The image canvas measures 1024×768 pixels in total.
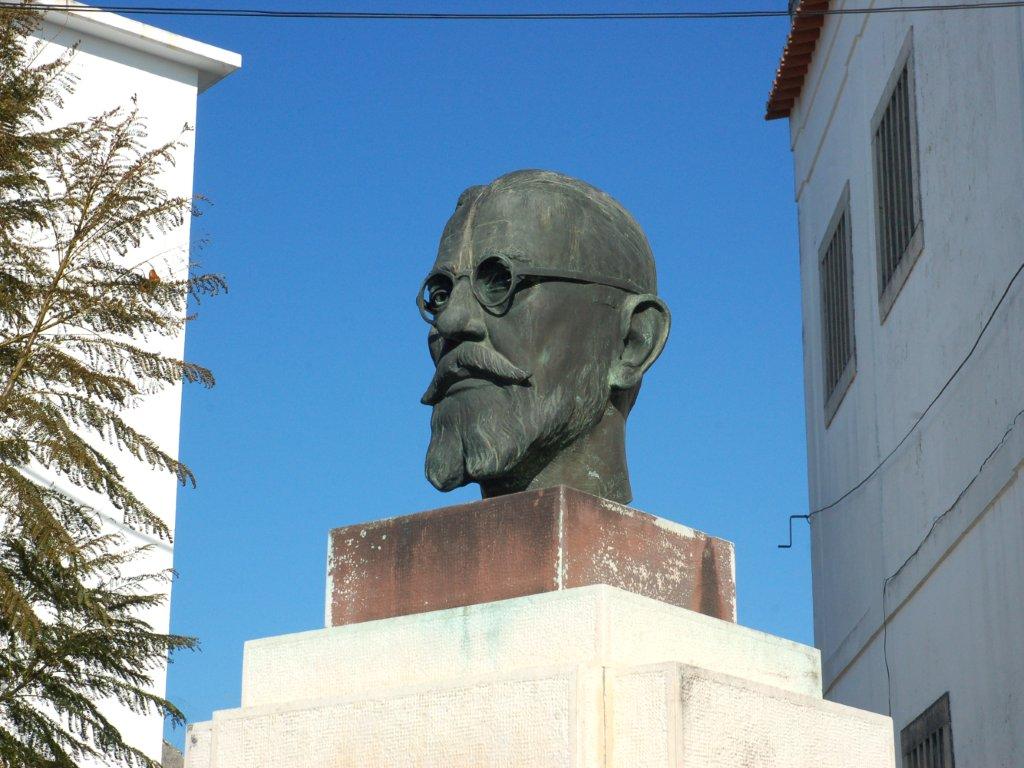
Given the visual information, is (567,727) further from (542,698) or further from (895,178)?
(895,178)

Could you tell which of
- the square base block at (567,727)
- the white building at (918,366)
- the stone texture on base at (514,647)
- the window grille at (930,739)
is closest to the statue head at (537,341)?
the stone texture on base at (514,647)

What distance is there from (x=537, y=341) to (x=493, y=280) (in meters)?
0.25

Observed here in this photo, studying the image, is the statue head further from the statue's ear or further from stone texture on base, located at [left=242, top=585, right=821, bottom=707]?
stone texture on base, located at [left=242, top=585, right=821, bottom=707]

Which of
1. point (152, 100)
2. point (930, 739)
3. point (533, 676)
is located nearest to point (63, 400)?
point (930, 739)

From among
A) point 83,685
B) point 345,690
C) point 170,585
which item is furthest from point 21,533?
point 345,690

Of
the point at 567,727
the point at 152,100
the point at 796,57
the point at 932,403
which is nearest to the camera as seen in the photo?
the point at 567,727

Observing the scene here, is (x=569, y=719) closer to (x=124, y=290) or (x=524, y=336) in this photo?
(x=524, y=336)

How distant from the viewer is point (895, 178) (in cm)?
1196

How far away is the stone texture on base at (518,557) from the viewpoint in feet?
15.4

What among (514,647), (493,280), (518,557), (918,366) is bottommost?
(514,647)

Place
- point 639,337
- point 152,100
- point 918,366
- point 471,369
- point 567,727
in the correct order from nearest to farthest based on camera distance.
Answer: point 567,727 → point 471,369 → point 639,337 → point 918,366 → point 152,100

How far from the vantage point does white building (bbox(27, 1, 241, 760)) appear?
15.3 metres

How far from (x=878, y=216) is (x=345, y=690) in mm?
8490

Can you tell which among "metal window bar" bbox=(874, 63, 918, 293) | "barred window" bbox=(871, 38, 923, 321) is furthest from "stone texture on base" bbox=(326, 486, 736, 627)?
"metal window bar" bbox=(874, 63, 918, 293)
